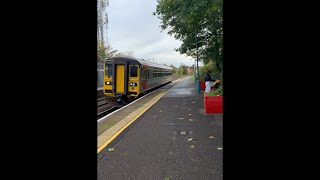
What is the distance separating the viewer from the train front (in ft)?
58.9

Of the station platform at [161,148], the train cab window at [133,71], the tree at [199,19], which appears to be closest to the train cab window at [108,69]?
the train cab window at [133,71]

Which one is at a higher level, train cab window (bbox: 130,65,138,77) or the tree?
the tree

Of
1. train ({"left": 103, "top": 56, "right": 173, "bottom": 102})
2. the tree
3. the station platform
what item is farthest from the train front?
the station platform

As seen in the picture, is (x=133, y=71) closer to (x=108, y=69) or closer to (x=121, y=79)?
(x=121, y=79)

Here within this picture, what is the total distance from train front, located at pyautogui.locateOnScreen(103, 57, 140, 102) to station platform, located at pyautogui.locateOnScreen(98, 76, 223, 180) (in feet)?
24.7

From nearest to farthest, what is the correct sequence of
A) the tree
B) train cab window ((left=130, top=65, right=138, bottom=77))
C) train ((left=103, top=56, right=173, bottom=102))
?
the tree → train ((left=103, top=56, right=173, bottom=102)) → train cab window ((left=130, top=65, right=138, bottom=77))

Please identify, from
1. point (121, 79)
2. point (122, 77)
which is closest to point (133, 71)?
point (122, 77)

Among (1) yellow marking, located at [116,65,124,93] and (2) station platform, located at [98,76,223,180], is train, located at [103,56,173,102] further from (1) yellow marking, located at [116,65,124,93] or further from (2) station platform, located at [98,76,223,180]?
(2) station platform, located at [98,76,223,180]

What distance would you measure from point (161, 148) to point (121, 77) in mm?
12111

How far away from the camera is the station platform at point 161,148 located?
491cm

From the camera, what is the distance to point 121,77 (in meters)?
18.2
